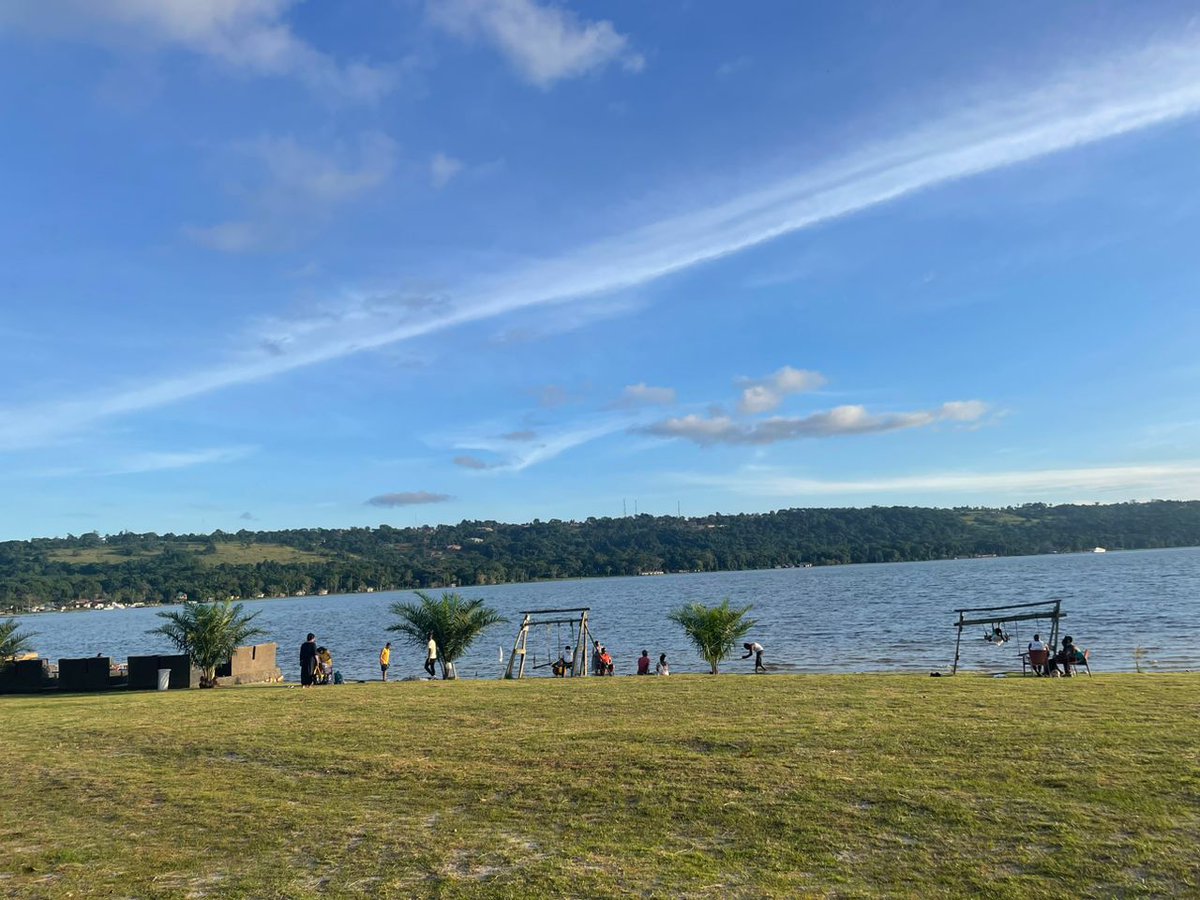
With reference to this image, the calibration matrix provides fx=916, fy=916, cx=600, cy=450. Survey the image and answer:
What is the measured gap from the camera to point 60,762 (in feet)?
41.9

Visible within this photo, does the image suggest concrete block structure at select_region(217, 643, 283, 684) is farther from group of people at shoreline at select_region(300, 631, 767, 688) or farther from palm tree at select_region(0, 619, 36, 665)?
palm tree at select_region(0, 619, 36, 665)

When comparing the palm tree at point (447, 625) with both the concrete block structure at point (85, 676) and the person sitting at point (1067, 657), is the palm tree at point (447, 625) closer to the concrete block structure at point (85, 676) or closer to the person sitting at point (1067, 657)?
the concrete block structure at point (85, 676)

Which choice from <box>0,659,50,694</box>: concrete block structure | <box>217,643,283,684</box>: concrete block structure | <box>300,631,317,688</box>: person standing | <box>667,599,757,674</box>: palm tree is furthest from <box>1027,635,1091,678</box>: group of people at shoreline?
<box>0,659,50,694</box>: concrete block structure

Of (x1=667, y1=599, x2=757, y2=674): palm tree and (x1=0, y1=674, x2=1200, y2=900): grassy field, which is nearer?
(x1=0, y1=674, x2=1200, y2=900): grassy field

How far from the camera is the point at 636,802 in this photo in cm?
902

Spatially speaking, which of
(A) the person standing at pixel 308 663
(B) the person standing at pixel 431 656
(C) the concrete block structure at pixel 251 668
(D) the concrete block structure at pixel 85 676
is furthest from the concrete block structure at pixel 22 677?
(B) the person standing at pixel 431 656

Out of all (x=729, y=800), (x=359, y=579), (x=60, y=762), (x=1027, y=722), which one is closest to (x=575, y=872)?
A: (x=729, y=800)

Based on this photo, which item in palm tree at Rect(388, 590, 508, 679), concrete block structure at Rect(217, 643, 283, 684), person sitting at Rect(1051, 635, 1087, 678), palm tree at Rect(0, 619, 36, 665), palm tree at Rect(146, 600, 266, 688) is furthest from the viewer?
palm tree at Rect(388, 590, 508, 679)

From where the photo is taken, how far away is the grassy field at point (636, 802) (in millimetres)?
6871

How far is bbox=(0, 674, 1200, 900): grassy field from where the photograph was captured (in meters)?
6.87

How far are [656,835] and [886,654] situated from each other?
37208 mm

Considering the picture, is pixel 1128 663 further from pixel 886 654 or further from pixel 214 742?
pixel 214 742

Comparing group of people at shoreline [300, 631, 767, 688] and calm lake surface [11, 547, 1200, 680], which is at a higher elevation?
group of people at shoreline [300, 631, 767, 688]

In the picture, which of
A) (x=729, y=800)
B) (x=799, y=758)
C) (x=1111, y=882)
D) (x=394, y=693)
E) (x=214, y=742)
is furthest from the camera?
(x=394, y=693)
